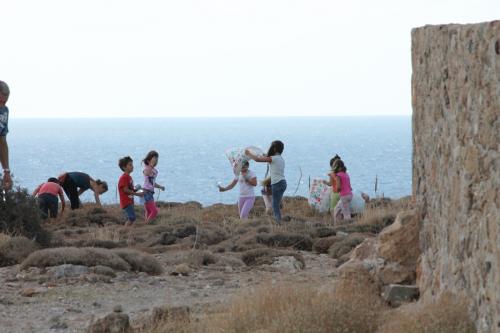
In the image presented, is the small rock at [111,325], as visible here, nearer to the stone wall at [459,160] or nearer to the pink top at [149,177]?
the stone wall at [459,160]

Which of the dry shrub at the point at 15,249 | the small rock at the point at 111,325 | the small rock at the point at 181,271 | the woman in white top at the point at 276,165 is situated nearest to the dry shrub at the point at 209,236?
the woman in white top at the point at 276,165

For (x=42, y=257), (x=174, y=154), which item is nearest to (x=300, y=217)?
(x=42, y=257)

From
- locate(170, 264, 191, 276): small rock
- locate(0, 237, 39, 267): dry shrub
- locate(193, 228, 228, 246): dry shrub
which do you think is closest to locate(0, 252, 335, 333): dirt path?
locate(170, 264, 191, 276): small rock

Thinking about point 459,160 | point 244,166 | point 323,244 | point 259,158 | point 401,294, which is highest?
point 459,160

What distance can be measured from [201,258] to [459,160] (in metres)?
6.93

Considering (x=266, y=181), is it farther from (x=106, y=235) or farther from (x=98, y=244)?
(x=98, y=244)

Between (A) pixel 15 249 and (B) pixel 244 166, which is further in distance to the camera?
(B) pixel 244 166

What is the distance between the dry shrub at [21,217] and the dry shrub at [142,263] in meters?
2.76

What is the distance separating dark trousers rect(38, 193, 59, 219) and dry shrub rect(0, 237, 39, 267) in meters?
6.53

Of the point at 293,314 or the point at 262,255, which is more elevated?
the point at 293,314

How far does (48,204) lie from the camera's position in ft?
72.1

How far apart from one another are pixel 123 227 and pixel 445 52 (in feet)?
40.8

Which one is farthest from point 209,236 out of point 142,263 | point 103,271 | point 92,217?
point 92,217

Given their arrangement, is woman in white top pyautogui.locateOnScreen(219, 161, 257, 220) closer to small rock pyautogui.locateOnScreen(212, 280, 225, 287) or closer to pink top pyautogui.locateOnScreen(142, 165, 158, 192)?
pink top pyautogui.locateOnScreen(142, 165, 158, 192)
